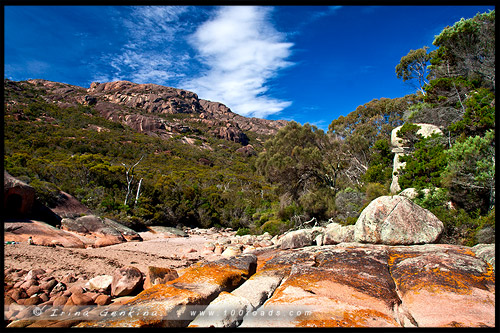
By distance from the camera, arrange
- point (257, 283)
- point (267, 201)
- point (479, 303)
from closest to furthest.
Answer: point (479, 303)
point (257, 283)
point (267, 201)

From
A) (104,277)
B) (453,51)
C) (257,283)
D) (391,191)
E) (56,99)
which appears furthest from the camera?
(56,99)

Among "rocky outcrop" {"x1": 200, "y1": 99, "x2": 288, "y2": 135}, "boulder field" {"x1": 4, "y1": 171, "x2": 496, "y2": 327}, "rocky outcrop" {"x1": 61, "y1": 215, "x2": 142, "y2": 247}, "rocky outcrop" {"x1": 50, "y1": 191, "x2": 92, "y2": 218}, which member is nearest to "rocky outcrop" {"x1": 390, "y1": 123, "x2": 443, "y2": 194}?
"boulder field" {"x1": 4, "y1": 171, "x2": 496, "y2": 327}

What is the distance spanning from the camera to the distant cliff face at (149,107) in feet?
235

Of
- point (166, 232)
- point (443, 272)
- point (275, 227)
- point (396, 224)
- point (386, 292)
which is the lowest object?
point (166, 232)

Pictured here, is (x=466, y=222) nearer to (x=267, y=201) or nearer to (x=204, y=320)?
(x=204, y=320)

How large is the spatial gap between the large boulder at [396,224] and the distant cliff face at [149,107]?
51899 millimetres

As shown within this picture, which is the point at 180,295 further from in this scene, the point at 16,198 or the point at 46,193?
the point at 46,193

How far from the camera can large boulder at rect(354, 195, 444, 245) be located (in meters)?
5.69

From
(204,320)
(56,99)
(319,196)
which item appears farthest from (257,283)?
(56,99)

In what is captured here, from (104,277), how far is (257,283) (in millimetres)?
3593

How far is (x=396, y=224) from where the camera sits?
5918mm

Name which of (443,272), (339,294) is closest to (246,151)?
(443,272)

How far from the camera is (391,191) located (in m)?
13.6

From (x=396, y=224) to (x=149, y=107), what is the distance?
10279 cm
